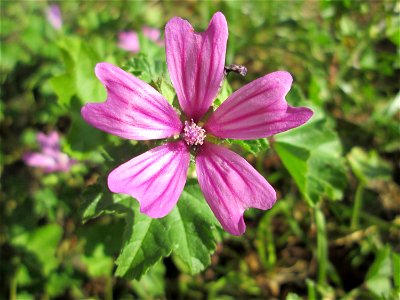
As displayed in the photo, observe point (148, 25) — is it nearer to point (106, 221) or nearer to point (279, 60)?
point (279, 60)

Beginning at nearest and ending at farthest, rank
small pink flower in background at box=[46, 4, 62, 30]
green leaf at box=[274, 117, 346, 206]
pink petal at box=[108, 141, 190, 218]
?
pink petal at box=[108, 141, 190, 218], green leaf at box=[274, 117, 346, 206], small pink flower in background at box=[46, 4, 62, 30]

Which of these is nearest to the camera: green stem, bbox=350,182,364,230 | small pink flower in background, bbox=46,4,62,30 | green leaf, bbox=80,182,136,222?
green leaf, bbox=80,182,136,222

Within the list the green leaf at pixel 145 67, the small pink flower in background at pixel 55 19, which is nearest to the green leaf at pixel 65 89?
the green leaf at pixel 145 67

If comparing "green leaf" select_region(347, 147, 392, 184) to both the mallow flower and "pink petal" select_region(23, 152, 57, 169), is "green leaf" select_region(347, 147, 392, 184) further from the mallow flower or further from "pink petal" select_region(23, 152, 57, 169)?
"pink petal" select_region(23, 152, 57, 169)

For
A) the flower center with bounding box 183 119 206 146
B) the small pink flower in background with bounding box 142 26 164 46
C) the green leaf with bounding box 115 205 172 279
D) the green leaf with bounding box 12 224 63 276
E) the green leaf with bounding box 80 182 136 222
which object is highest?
the small pink flower in background with bounding box 142 26 164 46

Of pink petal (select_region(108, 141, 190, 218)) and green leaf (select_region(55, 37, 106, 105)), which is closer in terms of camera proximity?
pink petal (select_region(108, 141, 190, 218))

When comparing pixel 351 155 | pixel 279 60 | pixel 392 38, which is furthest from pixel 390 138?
pixel 279 60

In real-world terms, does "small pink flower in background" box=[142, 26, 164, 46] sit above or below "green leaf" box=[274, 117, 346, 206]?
above

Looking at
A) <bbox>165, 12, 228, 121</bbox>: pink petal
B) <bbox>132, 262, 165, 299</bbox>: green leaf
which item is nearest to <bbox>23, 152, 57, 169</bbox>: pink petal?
<bbox>132, 262, 165, 299</bbox>: green leaf

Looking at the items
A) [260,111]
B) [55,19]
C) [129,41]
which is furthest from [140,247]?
[55,19]
